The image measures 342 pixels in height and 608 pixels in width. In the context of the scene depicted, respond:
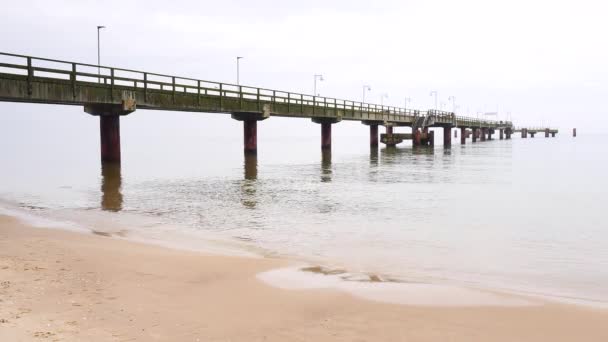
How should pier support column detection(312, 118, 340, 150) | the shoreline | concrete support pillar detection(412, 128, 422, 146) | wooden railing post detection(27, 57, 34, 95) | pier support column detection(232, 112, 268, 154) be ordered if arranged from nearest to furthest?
the shoreline → wooden railing post detection(27, 57, 34, 95) → pier support column detection(232, 112, 268, 154) → pier support column detection(312, 118, 340, 150) → concrete support pillar detection(412, 128, 422, 146)

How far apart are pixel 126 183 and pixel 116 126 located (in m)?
7.26

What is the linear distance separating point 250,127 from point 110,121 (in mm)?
14709

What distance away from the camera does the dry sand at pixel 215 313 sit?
5.15 meters

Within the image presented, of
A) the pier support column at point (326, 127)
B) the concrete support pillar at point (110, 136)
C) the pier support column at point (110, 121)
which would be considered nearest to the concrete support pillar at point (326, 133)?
the pier support column at point (326, 127)

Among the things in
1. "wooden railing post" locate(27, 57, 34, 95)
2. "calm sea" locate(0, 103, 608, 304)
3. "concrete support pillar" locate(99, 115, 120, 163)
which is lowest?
"calm sea" locate(0, 103, 608, 304)

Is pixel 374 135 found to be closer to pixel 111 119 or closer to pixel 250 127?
pixel 250 127

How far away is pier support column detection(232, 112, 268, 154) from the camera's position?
3919cm

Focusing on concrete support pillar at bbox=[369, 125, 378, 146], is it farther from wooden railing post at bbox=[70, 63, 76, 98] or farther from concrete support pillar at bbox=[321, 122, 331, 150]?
wooden railing post at bbox=[70, 63, 76, 98]

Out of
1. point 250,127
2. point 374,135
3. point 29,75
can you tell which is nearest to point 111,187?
point 29,75

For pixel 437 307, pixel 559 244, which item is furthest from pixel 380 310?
pixel 559 244

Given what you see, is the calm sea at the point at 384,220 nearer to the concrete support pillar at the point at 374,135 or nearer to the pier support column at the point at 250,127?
the pier support column at the point at 250,127

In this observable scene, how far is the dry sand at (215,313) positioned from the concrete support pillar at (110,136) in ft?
72.0

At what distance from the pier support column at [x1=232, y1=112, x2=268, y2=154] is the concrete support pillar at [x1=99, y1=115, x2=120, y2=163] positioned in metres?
10.9

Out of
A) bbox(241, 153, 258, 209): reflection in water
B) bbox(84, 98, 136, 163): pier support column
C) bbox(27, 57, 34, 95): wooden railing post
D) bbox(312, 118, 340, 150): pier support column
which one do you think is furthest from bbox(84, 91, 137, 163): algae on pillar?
bbox(312, 118, 340, 150): pier support column
